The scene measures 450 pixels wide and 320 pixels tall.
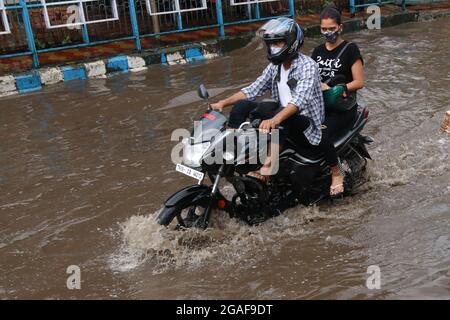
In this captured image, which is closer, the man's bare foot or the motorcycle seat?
the man's bare foot

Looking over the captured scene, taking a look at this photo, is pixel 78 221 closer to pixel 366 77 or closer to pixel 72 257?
pixel 72 257

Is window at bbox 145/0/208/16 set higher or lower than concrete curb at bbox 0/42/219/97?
higher

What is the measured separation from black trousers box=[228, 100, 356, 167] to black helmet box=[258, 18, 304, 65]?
419 millimetres

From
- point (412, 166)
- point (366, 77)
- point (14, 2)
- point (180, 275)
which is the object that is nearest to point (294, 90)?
point (180, 275)

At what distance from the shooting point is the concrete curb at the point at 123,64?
1021cm

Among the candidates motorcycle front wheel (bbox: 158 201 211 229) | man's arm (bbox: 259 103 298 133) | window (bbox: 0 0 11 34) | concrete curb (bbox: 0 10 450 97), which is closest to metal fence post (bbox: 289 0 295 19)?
concrete curb (bbox: 0 10 450 97)

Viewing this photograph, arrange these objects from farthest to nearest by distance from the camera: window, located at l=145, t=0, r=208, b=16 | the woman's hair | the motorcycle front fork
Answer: window, located at l=145, t=0, r=208, b=16
the woman's hair
the motorcycle front fork

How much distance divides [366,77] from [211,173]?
243 inches

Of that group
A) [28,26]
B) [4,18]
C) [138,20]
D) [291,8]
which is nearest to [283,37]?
[4,18]

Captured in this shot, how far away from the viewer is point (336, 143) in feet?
15.7

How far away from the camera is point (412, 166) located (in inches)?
227

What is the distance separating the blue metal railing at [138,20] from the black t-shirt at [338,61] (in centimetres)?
753

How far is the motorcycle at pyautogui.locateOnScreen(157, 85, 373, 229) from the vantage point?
13.2ft

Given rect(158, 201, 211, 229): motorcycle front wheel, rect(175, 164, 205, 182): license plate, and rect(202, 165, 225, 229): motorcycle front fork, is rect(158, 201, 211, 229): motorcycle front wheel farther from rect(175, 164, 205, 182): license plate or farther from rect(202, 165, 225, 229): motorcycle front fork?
rect(175, 164, 205, 182): license plate
